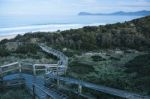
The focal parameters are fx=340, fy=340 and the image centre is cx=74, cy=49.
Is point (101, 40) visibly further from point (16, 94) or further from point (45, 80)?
point (16, 94)

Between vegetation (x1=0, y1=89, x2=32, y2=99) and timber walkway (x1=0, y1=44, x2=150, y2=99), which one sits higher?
timber walkway (x1=0, y1=44, x2=150, y2=99)

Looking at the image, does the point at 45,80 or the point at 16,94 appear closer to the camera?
the point at 16,94

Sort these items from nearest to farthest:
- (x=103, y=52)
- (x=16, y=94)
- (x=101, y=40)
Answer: (x=16, y=94), (x=103, y=52), (x=101, y=40)

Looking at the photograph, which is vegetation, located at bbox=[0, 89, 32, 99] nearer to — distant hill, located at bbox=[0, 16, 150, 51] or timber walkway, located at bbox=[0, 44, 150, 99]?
timber walkway, located at bbox=[0, 44, 150, 99]

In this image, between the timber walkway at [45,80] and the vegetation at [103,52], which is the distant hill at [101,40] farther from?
the timber walkway at [45,80]

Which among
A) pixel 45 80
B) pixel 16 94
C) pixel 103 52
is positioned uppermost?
pixel 45 80

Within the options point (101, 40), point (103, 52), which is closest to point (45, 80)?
point (103, 52)

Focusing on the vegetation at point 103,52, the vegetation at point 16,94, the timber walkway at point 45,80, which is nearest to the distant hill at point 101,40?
the vegetation at point 103,52

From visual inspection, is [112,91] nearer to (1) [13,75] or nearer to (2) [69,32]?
(1) [13,75]

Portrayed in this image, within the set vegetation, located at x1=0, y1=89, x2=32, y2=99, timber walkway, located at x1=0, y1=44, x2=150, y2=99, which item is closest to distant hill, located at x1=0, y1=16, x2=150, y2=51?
timber walkway, located at x1=0, y1=44, x2=150, y2=99

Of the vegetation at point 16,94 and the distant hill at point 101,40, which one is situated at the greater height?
the distant hill at point 101,40

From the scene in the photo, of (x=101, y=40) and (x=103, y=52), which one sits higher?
(x=101, y=40)
